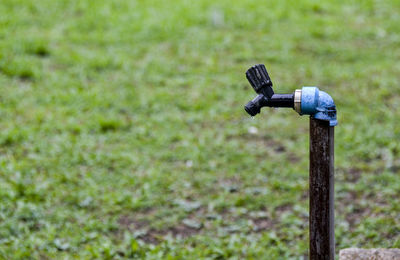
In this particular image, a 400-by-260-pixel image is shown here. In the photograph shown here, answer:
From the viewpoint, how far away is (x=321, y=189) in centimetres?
301

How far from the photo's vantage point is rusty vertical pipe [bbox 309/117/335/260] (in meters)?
2.97

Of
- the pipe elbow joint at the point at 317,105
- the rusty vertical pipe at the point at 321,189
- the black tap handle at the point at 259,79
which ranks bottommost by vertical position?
the rusty vertical pipe at the point at 321,189

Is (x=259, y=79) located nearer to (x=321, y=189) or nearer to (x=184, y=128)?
(x=321, y=189)

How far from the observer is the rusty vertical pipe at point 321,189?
2.97m

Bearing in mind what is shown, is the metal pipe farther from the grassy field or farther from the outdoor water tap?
the grassy field

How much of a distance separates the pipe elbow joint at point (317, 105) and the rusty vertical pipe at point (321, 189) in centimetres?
3

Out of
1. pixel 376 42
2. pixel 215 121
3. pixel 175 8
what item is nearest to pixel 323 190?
pixel 215 121

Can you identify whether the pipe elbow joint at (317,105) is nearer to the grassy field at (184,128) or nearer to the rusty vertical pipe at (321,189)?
the rusty vertical pipe at (321,189)

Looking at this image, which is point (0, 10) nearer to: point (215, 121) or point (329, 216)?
point (215, 121)

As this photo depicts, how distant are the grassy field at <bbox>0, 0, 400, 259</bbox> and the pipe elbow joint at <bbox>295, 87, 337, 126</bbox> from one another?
1739 millimetres

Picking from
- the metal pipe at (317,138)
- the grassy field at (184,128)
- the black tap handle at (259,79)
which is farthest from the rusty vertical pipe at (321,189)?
the grassy field at (184,128)

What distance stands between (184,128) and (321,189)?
3.68 m

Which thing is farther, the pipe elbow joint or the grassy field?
the grassy field

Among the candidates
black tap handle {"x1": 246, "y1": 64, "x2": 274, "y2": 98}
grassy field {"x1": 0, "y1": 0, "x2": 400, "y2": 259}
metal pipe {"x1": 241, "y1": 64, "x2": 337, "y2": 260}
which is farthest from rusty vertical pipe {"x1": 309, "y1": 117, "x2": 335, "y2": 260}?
grassy field {"x1": 0, "y1": 0, "x2": 400, "y2": 259}
